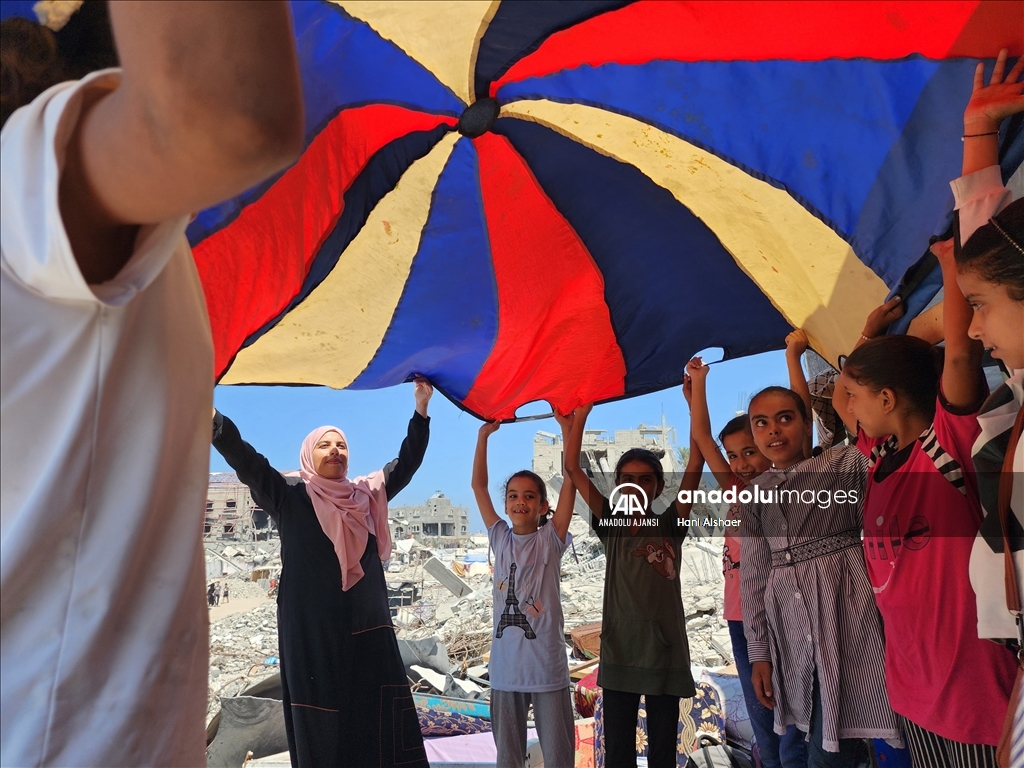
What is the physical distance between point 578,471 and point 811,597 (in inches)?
54.4

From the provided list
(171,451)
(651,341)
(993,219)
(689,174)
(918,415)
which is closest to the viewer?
(171,451)

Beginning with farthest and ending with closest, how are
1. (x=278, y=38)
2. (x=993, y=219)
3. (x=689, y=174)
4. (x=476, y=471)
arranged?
1. (x=476, y=471)
2. (x=689, y=174)
3. (x=993, y=219)
4. (x=278, y=38)

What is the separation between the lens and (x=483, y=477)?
4.00 m

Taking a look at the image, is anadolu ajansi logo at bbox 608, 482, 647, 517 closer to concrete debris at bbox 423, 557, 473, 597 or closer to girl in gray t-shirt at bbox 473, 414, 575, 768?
girl in gray t-shirt at bbox 473, 414, 575, 768

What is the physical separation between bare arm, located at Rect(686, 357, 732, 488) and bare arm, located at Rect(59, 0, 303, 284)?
279 centimetres

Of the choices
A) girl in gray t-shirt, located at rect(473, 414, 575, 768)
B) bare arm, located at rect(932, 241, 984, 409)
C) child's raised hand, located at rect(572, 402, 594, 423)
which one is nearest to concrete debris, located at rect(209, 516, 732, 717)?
girl in gray t-shirt, located at rect(473, 414, 575, 768)

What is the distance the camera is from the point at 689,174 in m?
2.43

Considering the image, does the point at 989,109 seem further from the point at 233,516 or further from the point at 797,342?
the point at 233,516

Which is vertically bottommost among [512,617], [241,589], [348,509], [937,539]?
[241,589]

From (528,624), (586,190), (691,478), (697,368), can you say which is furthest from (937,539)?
(528,624)

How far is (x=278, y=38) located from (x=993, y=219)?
4.98 ft

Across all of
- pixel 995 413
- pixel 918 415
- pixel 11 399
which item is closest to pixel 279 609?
pixel 918 415

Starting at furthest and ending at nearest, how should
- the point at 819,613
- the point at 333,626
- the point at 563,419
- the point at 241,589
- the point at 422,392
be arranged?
1. the point at 241,589
2. the point at 422,392
3. the point at 563,419
4. the point at 333,626
5. the point at 819,613

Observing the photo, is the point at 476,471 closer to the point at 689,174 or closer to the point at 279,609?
the point at 279,609
